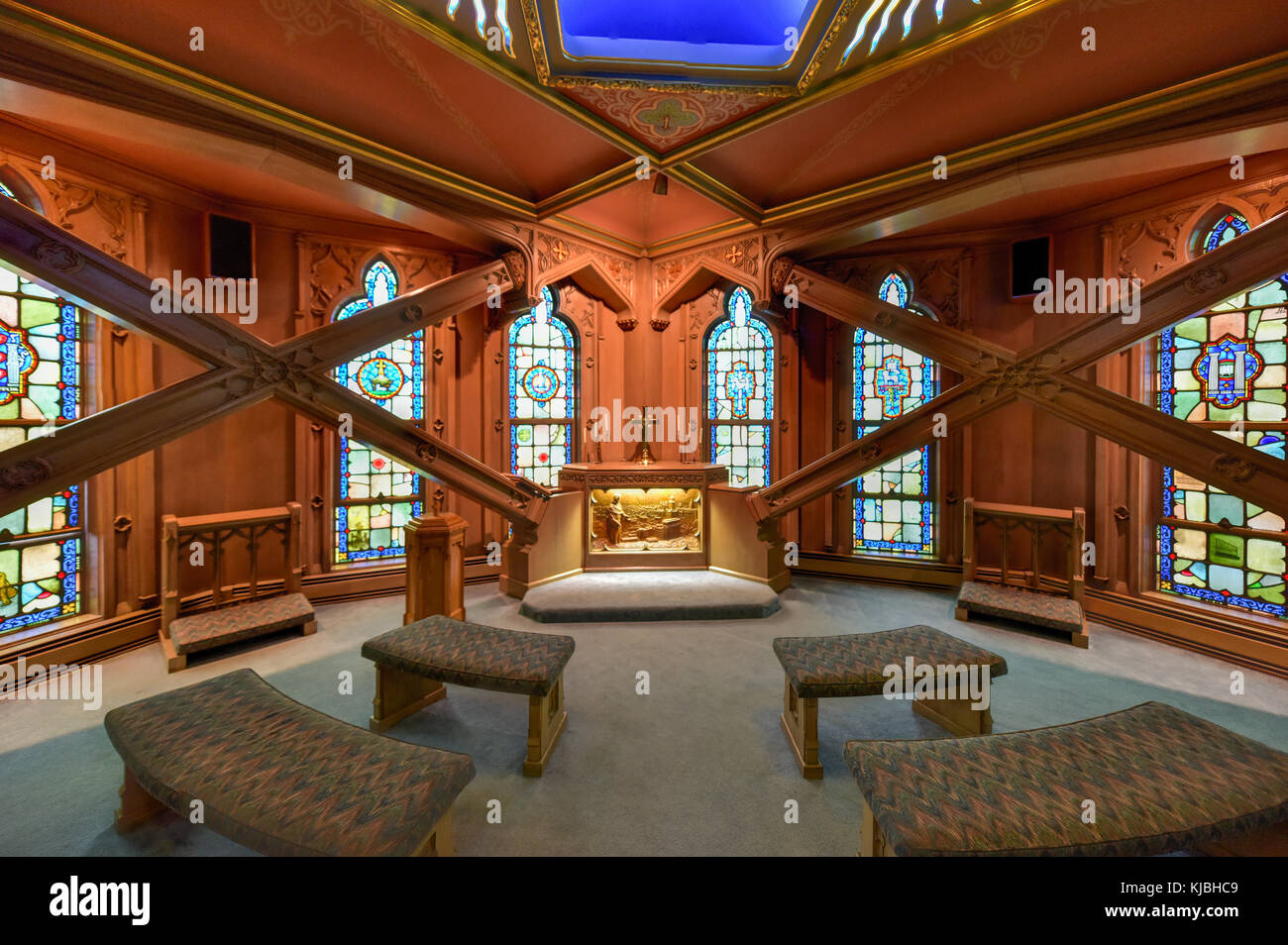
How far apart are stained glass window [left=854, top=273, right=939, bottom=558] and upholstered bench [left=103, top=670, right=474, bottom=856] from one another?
658cm

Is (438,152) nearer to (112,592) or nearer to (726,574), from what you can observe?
(112,592)

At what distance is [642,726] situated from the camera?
3.60 m

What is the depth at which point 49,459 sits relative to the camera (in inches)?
122

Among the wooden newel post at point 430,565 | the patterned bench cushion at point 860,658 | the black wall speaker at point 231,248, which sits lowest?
the patterned bench cushion at point 860,658

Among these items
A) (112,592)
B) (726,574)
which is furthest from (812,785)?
(112,592)

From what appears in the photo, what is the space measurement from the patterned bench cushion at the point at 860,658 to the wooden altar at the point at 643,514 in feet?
11.5

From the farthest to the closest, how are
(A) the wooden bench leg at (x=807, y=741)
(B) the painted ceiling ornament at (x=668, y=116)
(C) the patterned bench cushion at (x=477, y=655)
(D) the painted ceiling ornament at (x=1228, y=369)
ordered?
(D) the painted ceiling ornament at (x=1228, y=369), (B) the painted ceiling ornament at (x=668, y=116), (C) the patterned bench cushion at (x=477, y=655), (A) the wooden bench leg at (x=807, y=741)

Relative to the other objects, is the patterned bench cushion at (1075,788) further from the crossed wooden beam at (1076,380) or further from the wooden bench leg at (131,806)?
the wooden bench leg at (131,806)

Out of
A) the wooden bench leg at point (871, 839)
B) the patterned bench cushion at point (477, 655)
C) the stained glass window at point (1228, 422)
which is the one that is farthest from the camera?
Answer: the stained glass window at point (1228, 422)

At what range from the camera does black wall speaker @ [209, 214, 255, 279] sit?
5574 millimetres

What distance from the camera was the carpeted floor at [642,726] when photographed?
2.58 m

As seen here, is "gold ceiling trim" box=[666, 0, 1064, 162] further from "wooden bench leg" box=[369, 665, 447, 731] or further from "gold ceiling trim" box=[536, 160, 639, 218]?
"wooden bench leg" box=[369, 665, 447, 731]

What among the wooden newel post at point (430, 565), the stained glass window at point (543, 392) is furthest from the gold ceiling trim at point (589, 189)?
the wooden newel post at point (430, 565)

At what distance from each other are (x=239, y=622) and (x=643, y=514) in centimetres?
446
